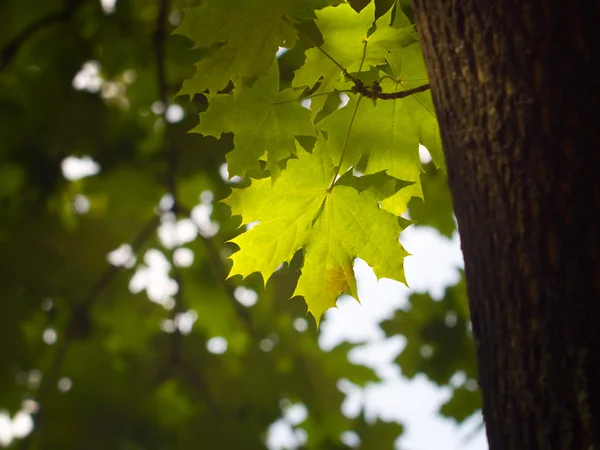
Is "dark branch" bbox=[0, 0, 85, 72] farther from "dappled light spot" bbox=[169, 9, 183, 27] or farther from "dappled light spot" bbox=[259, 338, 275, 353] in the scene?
"dappled light spot" bbox=[259, 338, 275, 353]

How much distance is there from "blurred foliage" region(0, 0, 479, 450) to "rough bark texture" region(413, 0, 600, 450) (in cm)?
156

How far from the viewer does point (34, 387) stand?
2.88 metres

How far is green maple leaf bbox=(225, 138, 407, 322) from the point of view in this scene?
995 millimetres

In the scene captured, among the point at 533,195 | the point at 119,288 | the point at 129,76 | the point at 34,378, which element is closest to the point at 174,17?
the point at 129,76

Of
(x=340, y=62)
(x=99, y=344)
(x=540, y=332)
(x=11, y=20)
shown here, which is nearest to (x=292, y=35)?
(x=340, y=62)

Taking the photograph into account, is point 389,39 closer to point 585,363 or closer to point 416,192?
point 416,192

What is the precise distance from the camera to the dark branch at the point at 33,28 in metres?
2.24

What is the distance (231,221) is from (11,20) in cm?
123

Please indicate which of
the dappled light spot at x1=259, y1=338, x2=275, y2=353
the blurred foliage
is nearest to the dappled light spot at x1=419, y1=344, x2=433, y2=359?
the blurred foliage

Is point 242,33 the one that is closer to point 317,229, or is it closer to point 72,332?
point 317,229

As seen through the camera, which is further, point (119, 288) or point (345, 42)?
point (119, 288)

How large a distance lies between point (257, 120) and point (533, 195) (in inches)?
16.7

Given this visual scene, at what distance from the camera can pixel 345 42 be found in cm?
99

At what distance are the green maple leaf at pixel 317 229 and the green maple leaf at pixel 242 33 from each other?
0.55ft
